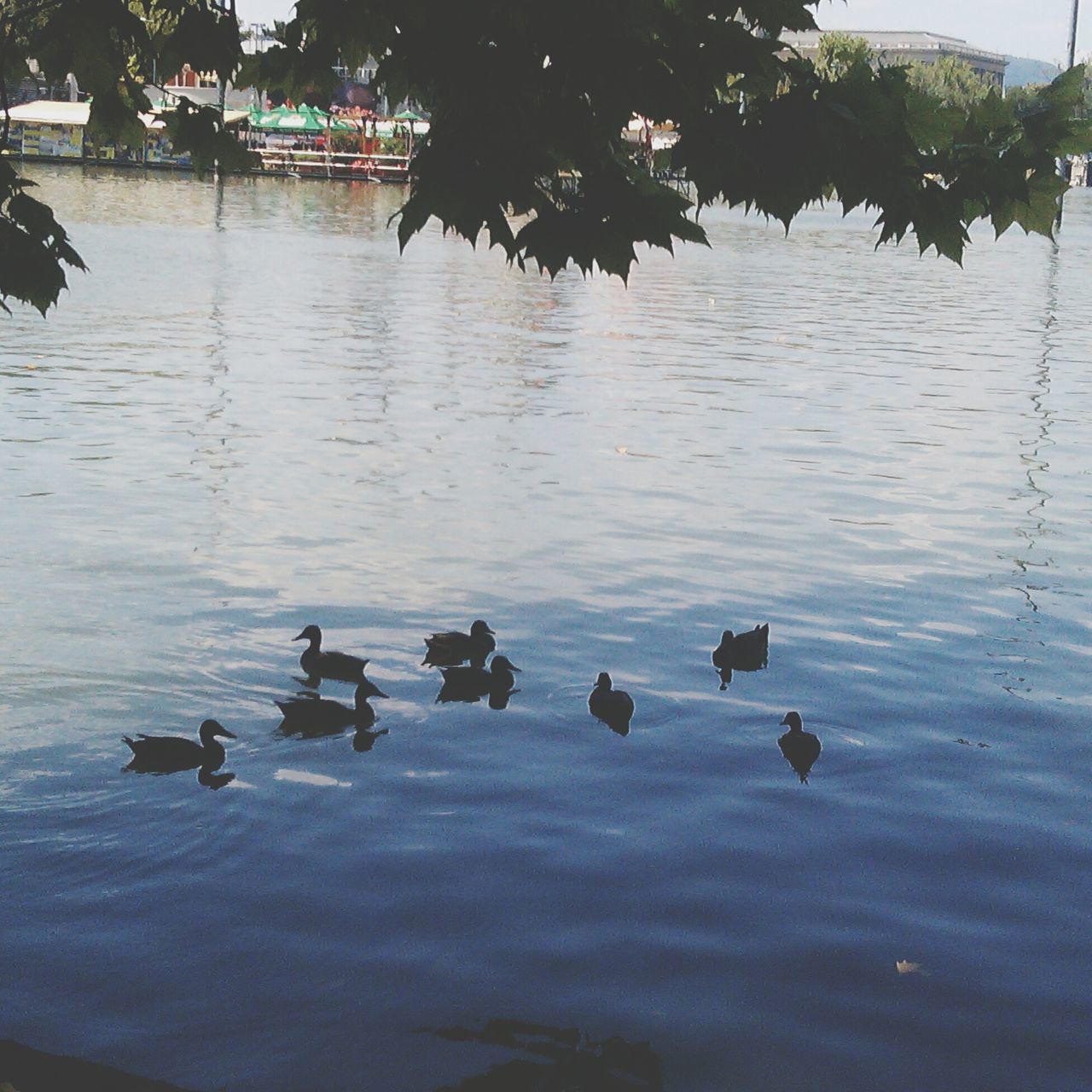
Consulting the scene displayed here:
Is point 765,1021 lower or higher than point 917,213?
lower

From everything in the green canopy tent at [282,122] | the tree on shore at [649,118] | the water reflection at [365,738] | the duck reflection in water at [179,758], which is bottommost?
the water reflection at [365,738]

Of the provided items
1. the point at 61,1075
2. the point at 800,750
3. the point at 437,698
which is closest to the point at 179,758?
the point at 437,698

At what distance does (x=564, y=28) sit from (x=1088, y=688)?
21.8 feet

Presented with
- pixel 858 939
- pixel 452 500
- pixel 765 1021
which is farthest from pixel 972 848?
pixel 452 500

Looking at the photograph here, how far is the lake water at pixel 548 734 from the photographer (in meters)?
6.58

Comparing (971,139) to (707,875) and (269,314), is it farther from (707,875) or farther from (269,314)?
(269,314)

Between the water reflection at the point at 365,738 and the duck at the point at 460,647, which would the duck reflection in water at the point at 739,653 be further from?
the water reflection at the point at 365,738

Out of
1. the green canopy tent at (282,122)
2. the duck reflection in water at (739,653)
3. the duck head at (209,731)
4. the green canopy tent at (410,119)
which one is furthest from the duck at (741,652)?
the green canopy tent at (282,122)

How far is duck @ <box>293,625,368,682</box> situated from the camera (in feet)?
33.2

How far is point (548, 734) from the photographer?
Answer: 9.75 meters

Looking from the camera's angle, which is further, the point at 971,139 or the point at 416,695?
the point at 416,695

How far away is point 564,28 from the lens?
5.70 metres

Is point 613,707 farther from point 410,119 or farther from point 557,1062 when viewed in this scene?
point 410,119

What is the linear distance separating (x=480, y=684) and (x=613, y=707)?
862 millimetres
